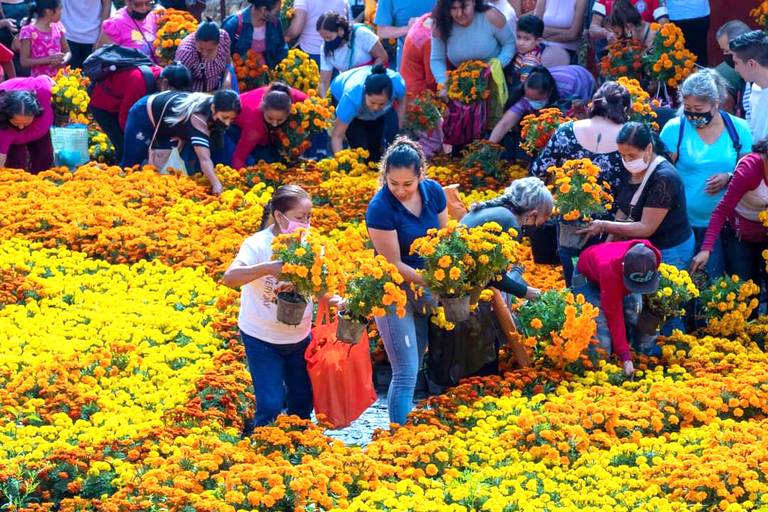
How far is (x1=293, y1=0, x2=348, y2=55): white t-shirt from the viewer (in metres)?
13.9

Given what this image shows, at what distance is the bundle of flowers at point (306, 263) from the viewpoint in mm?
6879

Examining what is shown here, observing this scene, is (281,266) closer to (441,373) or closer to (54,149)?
(441,373)

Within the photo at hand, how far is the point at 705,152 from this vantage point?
9.41 meters

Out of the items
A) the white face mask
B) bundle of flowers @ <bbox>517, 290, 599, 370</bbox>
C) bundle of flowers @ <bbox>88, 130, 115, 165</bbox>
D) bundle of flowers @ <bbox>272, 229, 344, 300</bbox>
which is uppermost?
bundle of flowers @ <bbox>272, 229, 344, 300</bbox>

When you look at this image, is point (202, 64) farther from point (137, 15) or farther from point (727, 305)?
point (727, 305)

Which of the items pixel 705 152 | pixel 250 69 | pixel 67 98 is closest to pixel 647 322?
pixel 705 152

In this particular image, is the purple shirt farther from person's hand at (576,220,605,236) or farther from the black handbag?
the black handbag

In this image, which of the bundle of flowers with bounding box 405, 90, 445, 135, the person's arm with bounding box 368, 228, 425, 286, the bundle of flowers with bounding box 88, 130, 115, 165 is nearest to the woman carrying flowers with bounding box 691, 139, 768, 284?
the person's arm with bounding box 368, 228, 425, 286

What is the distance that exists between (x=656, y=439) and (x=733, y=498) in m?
0.88

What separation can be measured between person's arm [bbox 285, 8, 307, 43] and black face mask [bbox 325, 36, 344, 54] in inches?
34.6

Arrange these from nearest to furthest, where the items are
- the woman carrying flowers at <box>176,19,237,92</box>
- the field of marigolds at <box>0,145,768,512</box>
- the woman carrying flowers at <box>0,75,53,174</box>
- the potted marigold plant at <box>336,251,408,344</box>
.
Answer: the field of marigolds at <box>0,145,768,512</box>, the potted marigold plant at <box>336,251,408,344</box>, the woman carrying flowers at <box>0,75,53,174</box>, the woman carrying flowers at <box>176,19,237,92</box>

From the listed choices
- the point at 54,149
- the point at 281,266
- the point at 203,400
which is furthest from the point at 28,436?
the point at 54,149

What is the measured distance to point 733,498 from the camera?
6.43m

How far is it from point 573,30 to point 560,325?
5.00 metres
